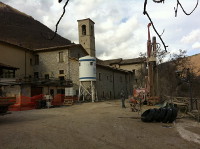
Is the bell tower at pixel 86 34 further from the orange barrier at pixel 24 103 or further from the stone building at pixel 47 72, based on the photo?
the orange barrier at pixel 24 103

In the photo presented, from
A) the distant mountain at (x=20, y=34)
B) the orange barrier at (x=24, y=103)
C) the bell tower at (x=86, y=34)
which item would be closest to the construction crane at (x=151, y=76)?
the orange barrier at (x=24, y=103)

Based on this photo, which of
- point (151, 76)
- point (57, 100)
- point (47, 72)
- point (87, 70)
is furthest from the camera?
point (47, 72)

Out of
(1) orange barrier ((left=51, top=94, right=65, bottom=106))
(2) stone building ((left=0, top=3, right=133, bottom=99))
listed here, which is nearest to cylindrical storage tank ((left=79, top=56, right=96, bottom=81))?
(2) stone building ((left=0, top=3, right=133, bottom=99))

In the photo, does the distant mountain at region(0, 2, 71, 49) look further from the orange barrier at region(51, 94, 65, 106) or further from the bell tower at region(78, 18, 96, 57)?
the orange barrier at region(51, 94, 65, 106)

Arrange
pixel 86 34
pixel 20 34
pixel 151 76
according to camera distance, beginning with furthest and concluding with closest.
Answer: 1. pixel 20 34
2. pixel 86 34
3. pixel 151 76

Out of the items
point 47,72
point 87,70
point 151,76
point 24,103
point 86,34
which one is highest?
point 86,34

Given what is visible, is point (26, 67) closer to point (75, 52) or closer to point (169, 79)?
point (75, 52)

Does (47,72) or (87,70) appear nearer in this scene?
(87,70)

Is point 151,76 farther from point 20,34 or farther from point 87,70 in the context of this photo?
point 20,34

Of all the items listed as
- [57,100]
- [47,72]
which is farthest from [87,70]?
[47,72]

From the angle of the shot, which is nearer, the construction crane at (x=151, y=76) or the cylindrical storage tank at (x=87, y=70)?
the construction crane at (x=151, y=76)

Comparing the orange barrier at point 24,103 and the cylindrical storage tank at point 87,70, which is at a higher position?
the cylindrical storage tank at point 87,70

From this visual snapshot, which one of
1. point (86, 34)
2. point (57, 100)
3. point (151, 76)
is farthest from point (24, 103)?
point (86, 34)

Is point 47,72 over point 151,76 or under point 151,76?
over
